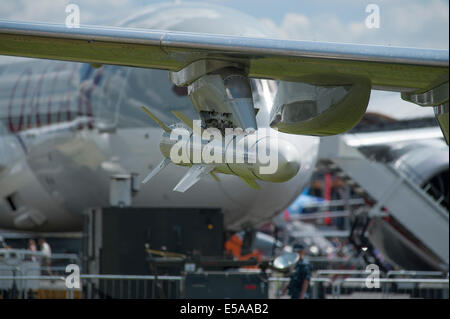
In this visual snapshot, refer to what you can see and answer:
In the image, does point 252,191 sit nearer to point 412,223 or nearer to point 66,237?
point 412,223

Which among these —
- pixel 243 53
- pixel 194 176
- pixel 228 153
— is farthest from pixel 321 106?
pixel 194 176

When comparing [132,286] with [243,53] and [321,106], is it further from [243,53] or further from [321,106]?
[243,53]

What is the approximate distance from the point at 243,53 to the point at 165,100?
939 cm

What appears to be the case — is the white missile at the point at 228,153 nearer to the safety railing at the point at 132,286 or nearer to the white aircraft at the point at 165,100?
the white aircraft at the point at 165,100

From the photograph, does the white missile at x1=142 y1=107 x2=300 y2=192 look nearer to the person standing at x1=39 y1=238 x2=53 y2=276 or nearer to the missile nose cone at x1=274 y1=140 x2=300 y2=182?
the missile nose cone at x1=274 y1=140 x2=300 y2=182

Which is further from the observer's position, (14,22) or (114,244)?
(114,244)

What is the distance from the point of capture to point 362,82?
5.62 m

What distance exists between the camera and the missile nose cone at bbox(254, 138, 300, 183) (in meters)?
6.39

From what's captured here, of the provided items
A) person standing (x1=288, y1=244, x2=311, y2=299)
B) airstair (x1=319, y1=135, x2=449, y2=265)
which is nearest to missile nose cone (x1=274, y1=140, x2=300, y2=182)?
person standing (x1=288, y1=244, x2=311, y2=299)

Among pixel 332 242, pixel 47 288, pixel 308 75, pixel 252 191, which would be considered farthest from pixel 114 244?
pixel 332 242

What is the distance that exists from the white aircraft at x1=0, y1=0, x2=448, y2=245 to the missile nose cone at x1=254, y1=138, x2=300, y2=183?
0.02 meters

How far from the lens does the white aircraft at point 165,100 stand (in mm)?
5312
